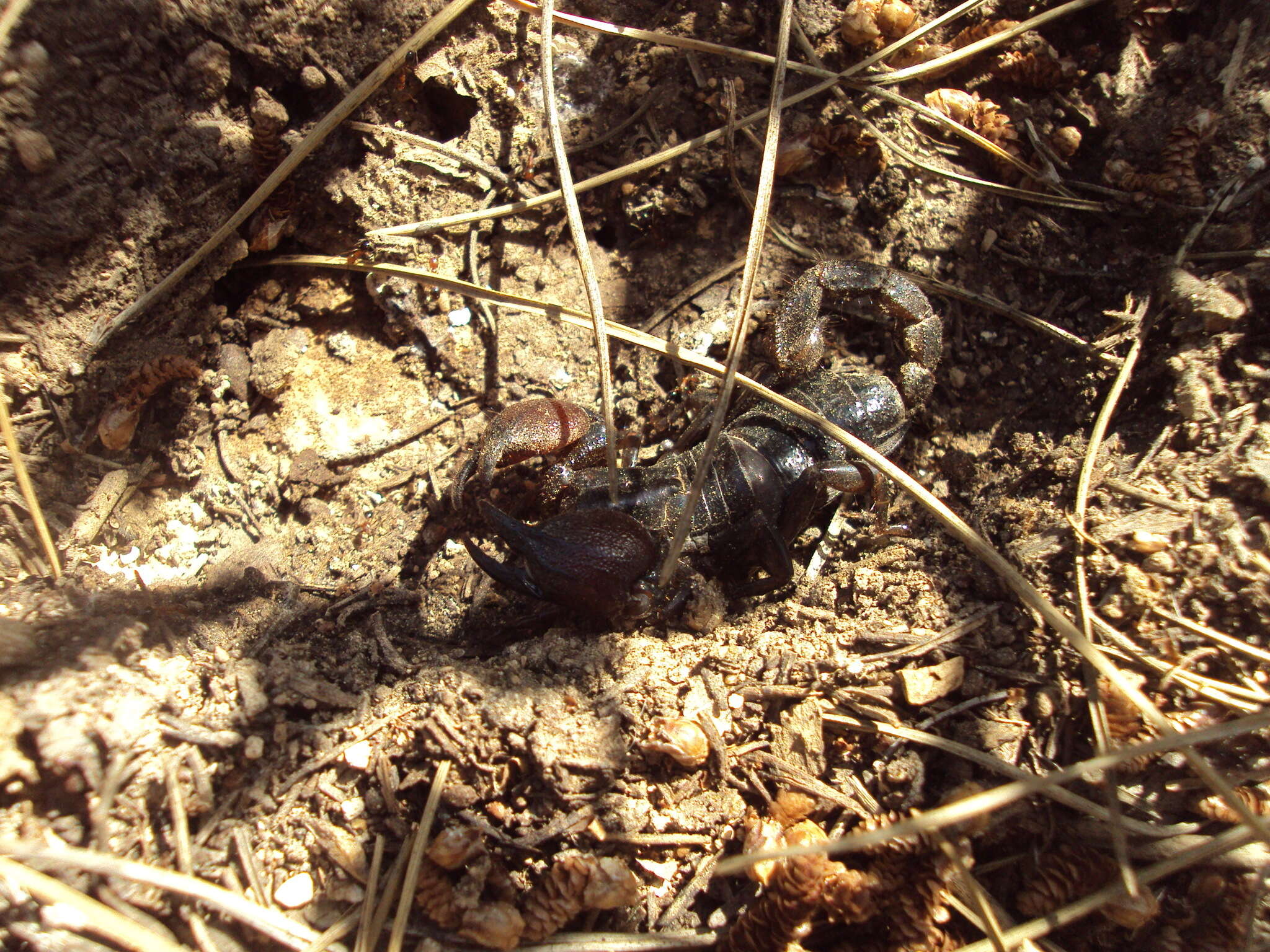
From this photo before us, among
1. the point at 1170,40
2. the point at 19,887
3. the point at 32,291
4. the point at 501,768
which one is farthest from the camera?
the point at 1170,40

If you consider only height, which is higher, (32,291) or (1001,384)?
(32,291)

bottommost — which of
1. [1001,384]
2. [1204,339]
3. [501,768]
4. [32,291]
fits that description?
[501,768]

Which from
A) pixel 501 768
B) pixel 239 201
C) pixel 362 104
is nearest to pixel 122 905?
pixel 501 768

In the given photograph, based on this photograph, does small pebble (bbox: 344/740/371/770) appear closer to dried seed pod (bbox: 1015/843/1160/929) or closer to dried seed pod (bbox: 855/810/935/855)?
dried seed pod (bbox: 855/810/935/855)

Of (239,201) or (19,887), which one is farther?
(239,201)

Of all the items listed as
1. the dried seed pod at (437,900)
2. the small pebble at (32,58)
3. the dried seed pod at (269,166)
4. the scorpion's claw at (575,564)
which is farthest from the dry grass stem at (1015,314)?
the small pebble at (32,58)

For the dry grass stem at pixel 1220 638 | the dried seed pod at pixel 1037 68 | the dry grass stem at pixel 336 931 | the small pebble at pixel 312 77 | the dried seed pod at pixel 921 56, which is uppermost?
the small pebble at pixel 312 77

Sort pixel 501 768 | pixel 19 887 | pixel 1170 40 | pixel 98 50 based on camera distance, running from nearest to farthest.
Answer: pixel 19 887 < pixel 501 768 < pixel 98 50 < pixel 1170 40

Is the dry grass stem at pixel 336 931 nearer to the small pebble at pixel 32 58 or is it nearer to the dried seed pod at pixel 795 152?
the small pebble at pixel 32 58

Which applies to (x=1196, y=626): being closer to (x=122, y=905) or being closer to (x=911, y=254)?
(x=911, y=254)
